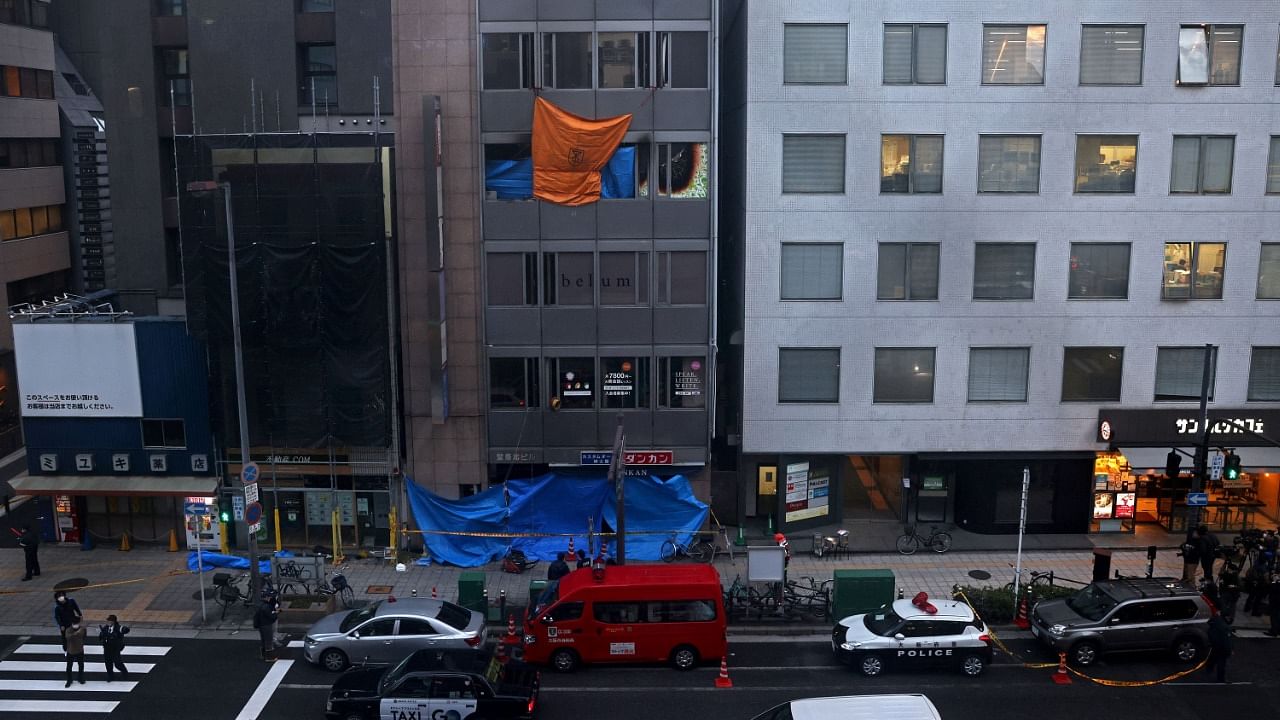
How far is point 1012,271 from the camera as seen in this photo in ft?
105

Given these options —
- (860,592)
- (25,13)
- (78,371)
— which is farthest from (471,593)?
(25,13)

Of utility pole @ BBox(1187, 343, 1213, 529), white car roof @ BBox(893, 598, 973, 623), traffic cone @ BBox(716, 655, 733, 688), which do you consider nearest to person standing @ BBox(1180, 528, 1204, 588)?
utility pole @ BBox(1187, 343, 1213, 529)

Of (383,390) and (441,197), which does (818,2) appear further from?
(383,390)

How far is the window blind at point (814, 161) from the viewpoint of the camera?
31.3 m

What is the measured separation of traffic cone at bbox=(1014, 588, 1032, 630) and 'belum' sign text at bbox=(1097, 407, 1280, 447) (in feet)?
26.6

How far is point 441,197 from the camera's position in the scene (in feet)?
102

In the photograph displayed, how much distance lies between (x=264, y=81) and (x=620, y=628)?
2603 centimetres

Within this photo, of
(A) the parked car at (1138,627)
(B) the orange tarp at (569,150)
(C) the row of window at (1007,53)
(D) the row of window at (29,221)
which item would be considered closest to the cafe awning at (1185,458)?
(A) the parked car at (1138,627)

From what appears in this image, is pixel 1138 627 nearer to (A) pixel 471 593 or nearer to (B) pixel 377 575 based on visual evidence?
(A) pixel 471 593

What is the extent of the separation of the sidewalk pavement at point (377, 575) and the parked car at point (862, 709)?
1021cm

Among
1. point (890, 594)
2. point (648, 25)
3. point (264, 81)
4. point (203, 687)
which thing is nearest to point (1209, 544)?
point (890, 594)

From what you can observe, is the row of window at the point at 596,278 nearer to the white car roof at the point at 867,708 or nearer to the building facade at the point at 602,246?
the building facade at the point at 602,246

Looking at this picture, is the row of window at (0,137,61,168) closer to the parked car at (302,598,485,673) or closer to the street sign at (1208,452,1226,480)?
the parked car at (302,598,485,673)

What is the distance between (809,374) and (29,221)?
114 ft
